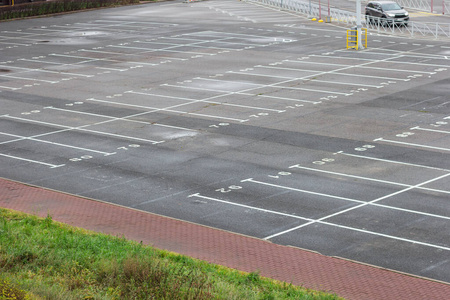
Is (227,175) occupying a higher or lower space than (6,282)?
lower

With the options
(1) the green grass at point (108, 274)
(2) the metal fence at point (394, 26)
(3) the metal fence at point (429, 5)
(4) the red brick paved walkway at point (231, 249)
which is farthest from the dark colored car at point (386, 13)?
(1) the green grass at point (108, 274)

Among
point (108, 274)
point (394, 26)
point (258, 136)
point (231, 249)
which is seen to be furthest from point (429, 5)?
point (108, 274)

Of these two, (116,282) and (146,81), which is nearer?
(116,282)

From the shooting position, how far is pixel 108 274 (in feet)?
39.5

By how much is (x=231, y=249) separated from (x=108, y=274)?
328 cm

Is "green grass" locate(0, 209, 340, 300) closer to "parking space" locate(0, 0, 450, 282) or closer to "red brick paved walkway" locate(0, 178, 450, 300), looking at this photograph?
"red brick paved walkway" locate(0, 178, 450, 300)

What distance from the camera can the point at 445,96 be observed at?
93.7 ft

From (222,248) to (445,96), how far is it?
17.0 metres

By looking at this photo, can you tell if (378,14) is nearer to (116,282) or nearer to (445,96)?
(445,96)

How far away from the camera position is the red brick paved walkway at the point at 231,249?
41.4 feet

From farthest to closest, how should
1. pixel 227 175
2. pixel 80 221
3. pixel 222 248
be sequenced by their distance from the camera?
pixel 227 175 → pixel 80 221 → pixel 222 248

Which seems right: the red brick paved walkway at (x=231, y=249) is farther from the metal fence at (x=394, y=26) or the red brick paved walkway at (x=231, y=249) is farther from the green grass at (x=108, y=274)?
the metal fence at (x=394, y=26)

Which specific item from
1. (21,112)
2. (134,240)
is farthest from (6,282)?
(21,112)

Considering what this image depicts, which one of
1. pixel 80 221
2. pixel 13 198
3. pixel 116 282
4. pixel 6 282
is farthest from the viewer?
pixel 13 198
